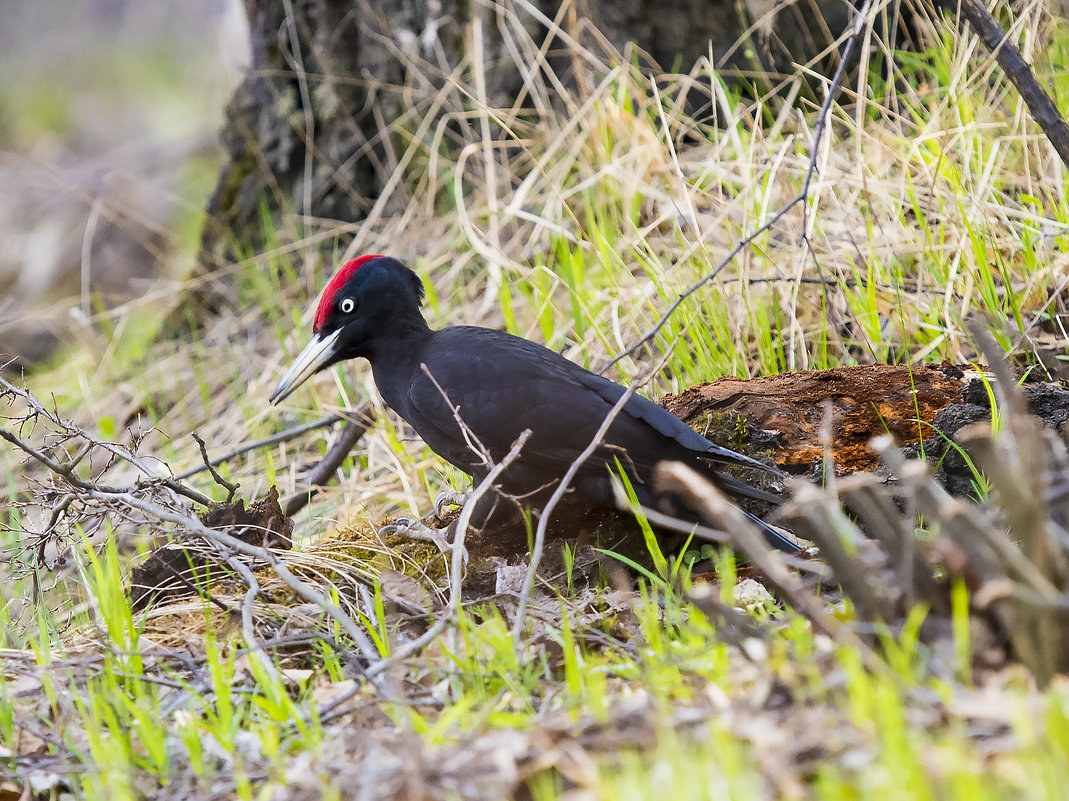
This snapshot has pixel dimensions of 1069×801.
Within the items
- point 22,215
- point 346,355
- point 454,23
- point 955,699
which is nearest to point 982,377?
point 955,699

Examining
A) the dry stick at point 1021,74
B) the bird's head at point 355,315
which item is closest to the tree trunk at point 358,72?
the bird's head at point 355,315

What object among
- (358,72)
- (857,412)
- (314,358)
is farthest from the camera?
(358,72)

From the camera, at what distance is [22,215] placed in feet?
28.4

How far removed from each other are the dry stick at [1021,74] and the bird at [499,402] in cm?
108

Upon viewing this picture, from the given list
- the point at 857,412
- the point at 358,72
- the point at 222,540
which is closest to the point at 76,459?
the point at 222,540

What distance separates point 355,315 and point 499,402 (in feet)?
2.07

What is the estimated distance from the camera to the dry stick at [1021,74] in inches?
95.0

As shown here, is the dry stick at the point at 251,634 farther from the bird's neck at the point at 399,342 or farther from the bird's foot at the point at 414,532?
the bird's neck at the point at 399,342

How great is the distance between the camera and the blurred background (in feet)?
20.2

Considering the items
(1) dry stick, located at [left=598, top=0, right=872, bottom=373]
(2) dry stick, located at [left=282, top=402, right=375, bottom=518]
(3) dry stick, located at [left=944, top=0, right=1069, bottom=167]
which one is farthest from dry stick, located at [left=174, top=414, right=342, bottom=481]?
(3) dry stick, located at [left=944, top=0, right=1069, bottom=167]

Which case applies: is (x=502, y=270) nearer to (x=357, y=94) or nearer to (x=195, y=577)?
(x=357, y=94)

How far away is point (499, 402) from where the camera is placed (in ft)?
8.72

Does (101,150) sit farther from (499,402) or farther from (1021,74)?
(1021,74)

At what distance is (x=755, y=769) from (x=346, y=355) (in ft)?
6.85
